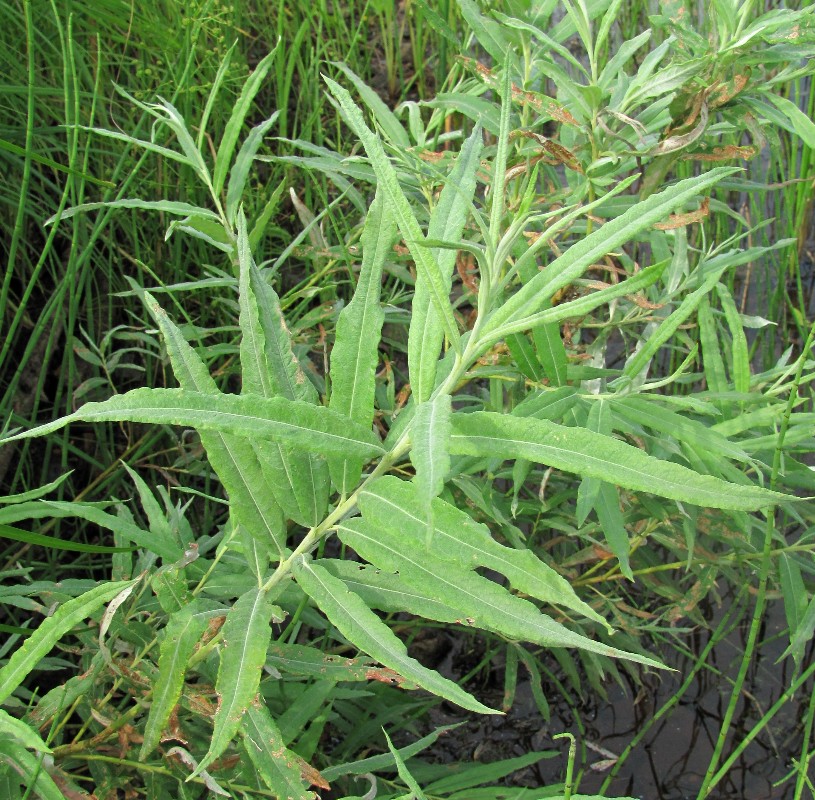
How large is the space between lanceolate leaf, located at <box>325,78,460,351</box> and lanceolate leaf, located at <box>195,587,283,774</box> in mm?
370

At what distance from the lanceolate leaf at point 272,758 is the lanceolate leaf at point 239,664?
0.39ft

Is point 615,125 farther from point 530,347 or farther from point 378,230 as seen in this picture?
point 378,230

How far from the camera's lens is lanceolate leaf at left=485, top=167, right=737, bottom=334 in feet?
3.05

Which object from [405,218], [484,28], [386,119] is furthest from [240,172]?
[405,218]

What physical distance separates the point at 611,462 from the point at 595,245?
242 millimetres

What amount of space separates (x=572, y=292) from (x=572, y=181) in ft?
0.67

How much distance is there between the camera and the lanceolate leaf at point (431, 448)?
2.47ft

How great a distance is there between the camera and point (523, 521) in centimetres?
190

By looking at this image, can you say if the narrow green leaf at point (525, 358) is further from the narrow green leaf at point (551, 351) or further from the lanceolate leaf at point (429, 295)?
the lanceolate leaf at point (429, 295)

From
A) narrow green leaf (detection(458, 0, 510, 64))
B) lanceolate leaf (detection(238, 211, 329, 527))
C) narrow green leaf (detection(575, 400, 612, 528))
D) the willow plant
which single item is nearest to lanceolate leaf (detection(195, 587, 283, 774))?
the willow plant

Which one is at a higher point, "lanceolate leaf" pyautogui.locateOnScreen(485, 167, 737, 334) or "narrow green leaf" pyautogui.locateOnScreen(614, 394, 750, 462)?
"lanceolate leaf" pyautogui.locateOnScreen(485, 167, 737, 334)

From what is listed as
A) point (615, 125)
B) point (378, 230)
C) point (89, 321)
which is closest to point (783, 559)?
point (615, 125)

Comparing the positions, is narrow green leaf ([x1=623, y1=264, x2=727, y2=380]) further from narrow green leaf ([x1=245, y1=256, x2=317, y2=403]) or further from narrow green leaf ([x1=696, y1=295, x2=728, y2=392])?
narrow green leaf ([x1=245, y1=256, x2=317, y2=403])

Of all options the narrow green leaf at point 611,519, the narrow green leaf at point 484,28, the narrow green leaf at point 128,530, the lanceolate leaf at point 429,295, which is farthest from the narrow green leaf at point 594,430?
the narrow green leaf at point 484,28
